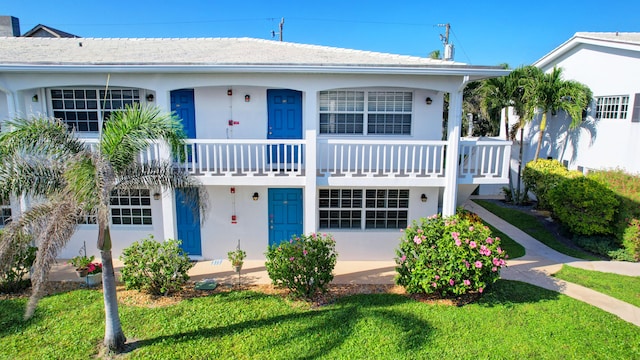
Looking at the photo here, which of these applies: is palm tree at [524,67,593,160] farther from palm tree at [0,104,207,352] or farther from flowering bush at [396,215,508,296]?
palm tree at [0,104,207,352]

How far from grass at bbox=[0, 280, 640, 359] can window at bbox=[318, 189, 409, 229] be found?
316 centimetres

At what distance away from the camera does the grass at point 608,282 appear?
9398 millimetres

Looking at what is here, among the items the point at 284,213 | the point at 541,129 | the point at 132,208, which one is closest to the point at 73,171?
the point at 132,208

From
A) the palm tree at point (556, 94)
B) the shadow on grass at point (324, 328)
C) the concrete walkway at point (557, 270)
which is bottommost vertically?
the concrete walkway at point (557, 270)

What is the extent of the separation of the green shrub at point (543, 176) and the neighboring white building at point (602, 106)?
1268mm

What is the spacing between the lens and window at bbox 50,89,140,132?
1138cm

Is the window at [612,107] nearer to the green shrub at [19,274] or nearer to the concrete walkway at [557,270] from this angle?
the concrete walkway at [557,270]

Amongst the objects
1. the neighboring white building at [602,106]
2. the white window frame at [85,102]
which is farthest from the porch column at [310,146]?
the neighboring white building at [602,106]

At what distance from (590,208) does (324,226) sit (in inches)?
348

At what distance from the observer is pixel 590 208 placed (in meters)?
12.8

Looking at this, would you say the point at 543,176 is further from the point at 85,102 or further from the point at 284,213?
the point at 85,102

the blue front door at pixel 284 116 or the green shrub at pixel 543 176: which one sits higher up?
→ the blue front door at pixel 284 116

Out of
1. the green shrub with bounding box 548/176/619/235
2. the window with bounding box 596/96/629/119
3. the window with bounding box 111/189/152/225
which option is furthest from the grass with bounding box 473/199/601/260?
the window with bounding box 111/189/152/225

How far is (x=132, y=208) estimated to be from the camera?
1191 cm
